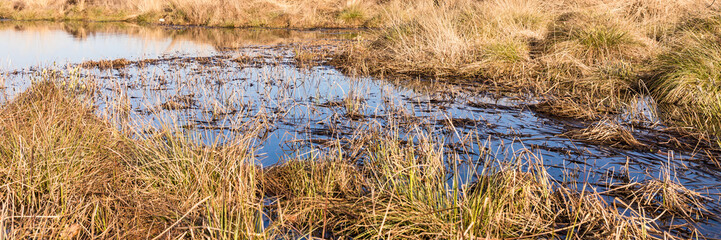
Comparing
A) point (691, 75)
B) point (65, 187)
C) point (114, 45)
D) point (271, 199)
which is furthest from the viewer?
point (114, 45)

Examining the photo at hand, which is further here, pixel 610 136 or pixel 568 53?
pixel 568 53

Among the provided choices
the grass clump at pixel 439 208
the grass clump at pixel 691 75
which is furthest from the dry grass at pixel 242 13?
the grass clump at pixel 439 208

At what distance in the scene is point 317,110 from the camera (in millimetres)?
6031

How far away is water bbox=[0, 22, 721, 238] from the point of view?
3988mm

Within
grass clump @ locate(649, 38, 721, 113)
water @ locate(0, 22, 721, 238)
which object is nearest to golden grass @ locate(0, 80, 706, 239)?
water @ locate(0, 22, 721, 238)

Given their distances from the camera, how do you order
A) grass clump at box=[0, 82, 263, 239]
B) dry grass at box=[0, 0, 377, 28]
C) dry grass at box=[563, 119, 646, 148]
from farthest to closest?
dry grass at box=[0, 0, 377, 28]
dry grass at box=[563, 119, 646, 148]
grass clump at box=[0, 82, 263, 239]

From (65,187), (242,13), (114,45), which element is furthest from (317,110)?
(242,13)

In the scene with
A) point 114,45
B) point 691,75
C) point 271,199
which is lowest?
point 114,45

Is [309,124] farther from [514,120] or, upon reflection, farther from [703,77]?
[703,77]

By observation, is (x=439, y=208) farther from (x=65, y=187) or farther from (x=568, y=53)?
(x=568, y=53)

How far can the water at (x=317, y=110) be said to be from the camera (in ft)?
13.1

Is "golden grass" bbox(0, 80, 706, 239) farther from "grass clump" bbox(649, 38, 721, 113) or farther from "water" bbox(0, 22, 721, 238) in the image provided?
"grass clump" bbox(649, 38, 721, 113)

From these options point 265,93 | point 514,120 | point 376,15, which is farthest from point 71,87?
point 376,15

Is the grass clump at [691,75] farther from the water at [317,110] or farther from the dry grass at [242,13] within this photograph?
the dry grass at [242,13]
